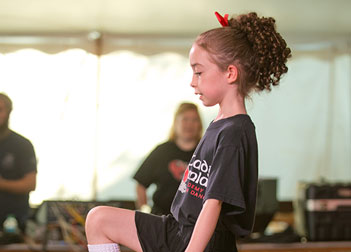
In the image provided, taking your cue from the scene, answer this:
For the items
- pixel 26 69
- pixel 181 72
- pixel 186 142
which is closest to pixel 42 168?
pixel 26 69

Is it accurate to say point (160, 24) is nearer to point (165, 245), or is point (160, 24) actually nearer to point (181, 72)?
point (181, 72)

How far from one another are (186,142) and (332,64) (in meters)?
2.94

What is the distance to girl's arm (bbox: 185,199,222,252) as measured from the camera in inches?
74.7

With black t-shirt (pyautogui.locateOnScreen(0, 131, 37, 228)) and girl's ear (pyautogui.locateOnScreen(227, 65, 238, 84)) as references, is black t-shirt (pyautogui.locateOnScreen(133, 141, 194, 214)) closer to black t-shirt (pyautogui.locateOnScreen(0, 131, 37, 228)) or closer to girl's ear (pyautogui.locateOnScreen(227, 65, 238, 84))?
black t-shirt (pyautogui.locateOnScreen(0, 131, 37, 228))

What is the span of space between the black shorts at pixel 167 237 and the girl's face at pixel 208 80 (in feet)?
1.36

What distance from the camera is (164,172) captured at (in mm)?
4543

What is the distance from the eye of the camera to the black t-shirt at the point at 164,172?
4477 millimetres

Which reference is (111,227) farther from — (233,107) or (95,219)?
(233,107)

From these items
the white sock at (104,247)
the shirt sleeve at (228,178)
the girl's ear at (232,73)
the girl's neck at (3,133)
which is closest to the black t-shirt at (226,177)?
the shirt sleeve at (228,178)

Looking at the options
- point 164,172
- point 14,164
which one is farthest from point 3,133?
point 164,172

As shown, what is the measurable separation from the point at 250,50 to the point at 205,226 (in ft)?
→ 1.89

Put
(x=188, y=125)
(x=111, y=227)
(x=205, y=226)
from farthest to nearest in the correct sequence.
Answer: (x=188, y=125), (x=111, y=227), (x=205, y=226)

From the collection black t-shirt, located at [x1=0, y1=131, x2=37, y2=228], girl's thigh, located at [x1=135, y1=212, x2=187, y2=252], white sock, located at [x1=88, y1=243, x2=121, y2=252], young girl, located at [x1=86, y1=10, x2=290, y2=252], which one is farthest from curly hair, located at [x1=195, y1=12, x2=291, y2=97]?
black t-shirt, located at [x1=0, y1=131, x2=37, y2=228]

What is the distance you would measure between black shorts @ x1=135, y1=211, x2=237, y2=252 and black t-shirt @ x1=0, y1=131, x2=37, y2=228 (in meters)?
2.75
